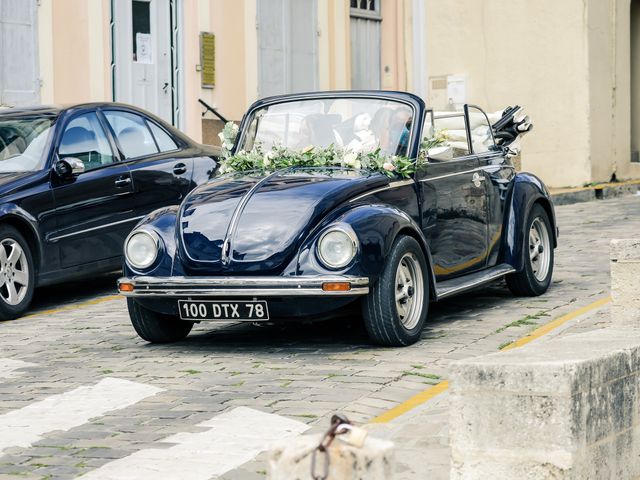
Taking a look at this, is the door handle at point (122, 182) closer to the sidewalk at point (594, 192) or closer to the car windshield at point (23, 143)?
the car windshield at point (23, 143)

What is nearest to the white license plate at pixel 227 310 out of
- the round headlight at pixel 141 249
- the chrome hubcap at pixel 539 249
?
the round headlight at pixel 141 249

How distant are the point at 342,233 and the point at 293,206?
0.40 metres

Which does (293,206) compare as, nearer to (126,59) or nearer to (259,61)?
(126,59)

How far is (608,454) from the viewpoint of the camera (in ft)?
16.4

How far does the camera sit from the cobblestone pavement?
19.6ft

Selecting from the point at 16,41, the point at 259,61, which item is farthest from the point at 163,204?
the point at 259,61

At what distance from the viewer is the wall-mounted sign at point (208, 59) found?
19.2 m

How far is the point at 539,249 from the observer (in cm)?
1073

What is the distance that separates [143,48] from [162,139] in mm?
6441

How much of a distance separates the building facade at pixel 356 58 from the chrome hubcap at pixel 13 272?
21.0 feet

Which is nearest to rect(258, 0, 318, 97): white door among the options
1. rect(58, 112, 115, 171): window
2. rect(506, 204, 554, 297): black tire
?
rect(58, 112, 115, 171): window

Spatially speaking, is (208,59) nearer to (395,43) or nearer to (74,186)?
(395,43)

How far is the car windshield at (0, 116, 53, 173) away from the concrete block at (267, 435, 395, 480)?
7658 mm

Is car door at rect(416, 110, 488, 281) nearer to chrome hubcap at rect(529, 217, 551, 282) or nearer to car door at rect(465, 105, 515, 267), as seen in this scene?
car door at rect(465, 105, 515, 267)
